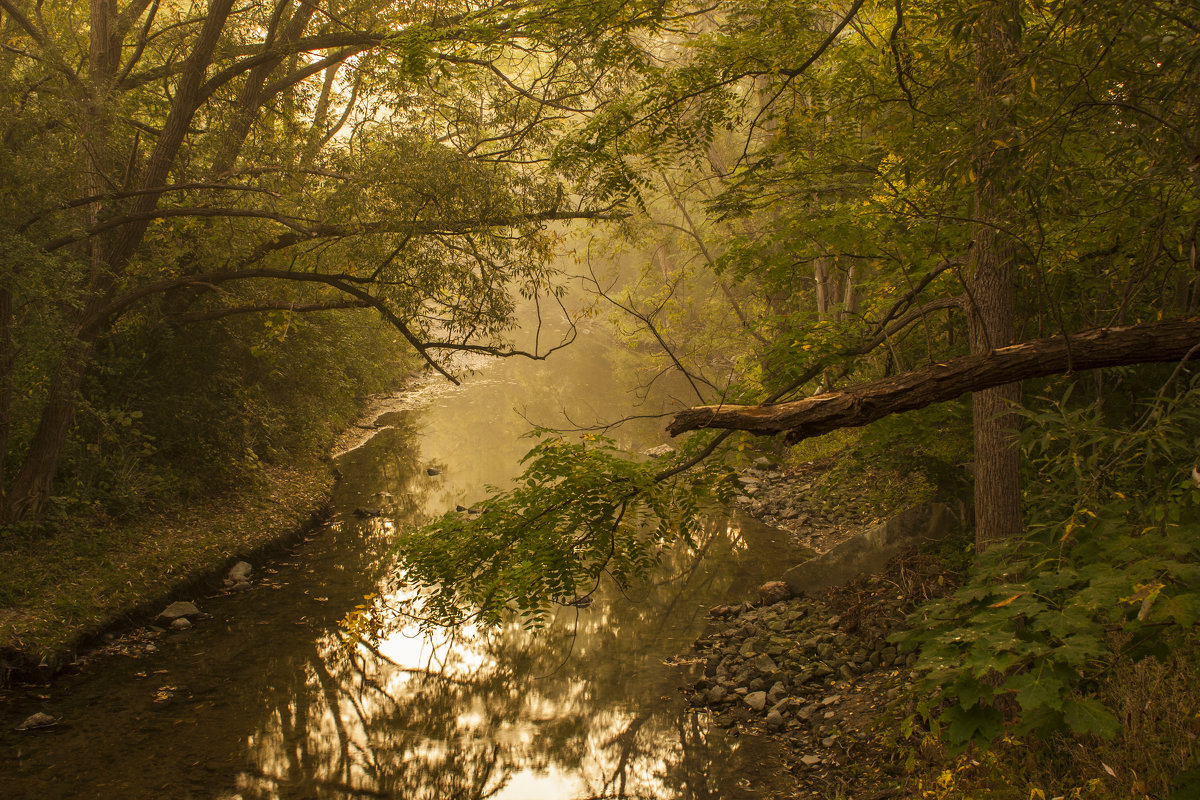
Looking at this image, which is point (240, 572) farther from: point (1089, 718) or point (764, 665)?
point (1089, 718)

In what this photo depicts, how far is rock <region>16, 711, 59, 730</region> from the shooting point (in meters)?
6.41

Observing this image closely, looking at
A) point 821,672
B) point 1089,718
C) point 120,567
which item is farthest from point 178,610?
point 1089,718

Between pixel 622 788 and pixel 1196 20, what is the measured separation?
617 cm

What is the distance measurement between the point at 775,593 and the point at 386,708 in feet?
15.1

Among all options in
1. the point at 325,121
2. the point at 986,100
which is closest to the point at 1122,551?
the point at 986,100

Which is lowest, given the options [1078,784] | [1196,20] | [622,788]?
[622,788]

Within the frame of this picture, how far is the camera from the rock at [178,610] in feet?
28.6

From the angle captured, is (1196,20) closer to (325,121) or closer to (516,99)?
(516,99)

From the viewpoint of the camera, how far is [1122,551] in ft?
9.55

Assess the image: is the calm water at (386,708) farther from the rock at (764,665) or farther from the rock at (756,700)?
the rock at (764,665)

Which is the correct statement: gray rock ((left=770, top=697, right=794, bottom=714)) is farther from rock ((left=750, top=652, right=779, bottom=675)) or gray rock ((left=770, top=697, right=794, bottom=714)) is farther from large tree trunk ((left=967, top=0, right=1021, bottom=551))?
large tree trunk ((left=967, top=0, right=1021, bottom=551))

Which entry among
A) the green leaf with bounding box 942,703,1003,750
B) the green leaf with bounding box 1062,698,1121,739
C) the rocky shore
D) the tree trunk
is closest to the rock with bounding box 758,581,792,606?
the rocky shore

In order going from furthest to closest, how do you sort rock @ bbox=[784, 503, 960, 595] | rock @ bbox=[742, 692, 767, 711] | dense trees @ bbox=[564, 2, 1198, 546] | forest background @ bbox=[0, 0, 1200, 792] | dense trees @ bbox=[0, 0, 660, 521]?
rock @ bbox=[784, 503, 960, 595], dense trees @ bbox=[0, 0, 660, 521], rock @ bbox=[742, 692, 767, 711], dense trees @ bbox=[564, 2, 1198, 546], forest background @ bbox=[0, 0, 1200, 792]

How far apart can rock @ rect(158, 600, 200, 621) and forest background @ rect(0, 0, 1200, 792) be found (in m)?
1.50
